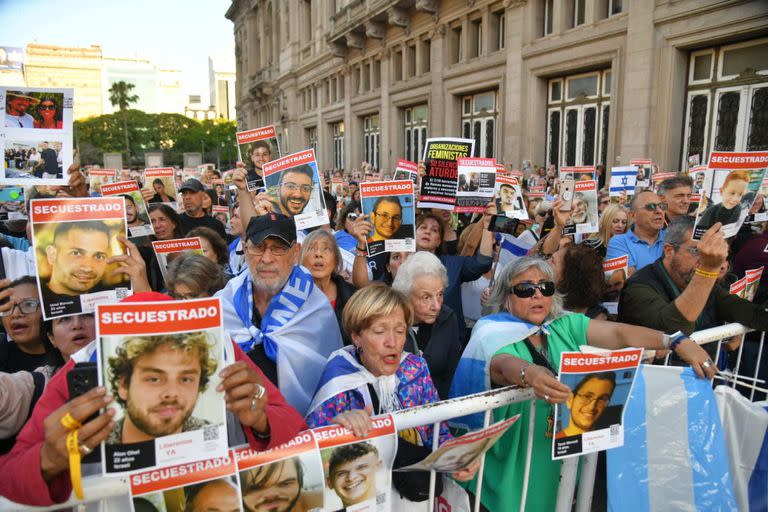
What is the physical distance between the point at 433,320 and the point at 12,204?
6397 mm

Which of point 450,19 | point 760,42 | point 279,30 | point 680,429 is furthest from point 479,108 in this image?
point 279,30

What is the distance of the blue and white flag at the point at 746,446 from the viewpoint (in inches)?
93.7

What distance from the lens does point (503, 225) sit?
5.23 m

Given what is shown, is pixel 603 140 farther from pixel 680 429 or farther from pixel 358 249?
pixel 680 429

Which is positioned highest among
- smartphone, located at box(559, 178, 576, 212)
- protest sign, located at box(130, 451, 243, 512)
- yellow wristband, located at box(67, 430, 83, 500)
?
smartphone, located at box(559, 178, 576, 212)

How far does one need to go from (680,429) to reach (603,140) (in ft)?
47.0

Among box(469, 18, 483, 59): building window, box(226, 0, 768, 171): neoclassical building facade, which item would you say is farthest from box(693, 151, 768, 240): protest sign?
box(469, 18, 483, 59): building window

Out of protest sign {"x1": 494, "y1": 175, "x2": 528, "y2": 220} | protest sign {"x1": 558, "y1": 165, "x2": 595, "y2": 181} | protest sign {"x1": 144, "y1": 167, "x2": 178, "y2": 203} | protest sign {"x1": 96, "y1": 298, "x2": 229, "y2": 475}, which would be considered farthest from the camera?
protest sign {"x1": 144, "y1": 167, "x2": 178, "y2": 203}

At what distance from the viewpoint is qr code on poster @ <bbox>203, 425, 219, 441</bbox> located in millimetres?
1412

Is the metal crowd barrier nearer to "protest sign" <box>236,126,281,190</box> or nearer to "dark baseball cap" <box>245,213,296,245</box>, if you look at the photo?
A: "dark baseball cap" <box>245,213,296,245</box>

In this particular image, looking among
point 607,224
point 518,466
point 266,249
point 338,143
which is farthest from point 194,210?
point 338,143

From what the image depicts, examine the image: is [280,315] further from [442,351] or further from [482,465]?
[482,465]

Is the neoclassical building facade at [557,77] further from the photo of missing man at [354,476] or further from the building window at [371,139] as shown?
the photo of missing man at [354,476]

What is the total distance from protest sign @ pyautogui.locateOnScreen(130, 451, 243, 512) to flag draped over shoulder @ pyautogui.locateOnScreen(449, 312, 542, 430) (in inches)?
48.2
